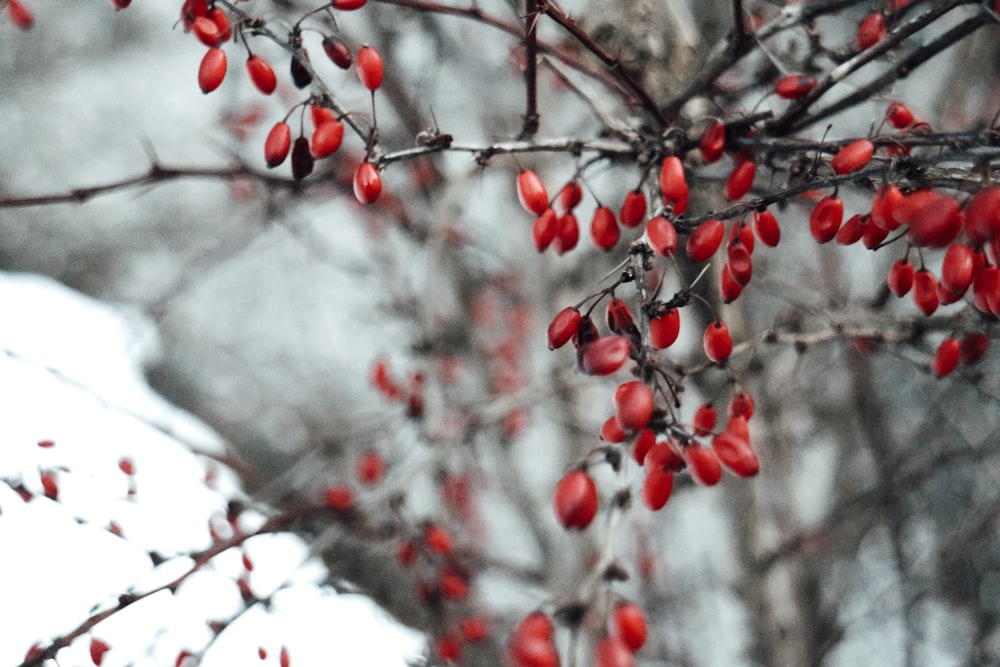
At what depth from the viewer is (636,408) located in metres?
0.60

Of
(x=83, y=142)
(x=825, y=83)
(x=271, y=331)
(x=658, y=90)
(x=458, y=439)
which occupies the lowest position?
(x=458, y=439)

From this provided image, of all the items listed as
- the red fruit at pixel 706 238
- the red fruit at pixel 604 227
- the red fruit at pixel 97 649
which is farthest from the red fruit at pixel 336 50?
the red fruit at pixel 97 649

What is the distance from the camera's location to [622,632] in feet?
2.13

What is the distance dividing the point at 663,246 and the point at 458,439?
37.1 inches

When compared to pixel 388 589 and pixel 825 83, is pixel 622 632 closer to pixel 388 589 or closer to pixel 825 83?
pixel 825 83

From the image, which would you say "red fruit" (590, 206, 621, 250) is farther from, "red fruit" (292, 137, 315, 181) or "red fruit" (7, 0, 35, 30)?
"red fruit" (7, 0, 35, 30)

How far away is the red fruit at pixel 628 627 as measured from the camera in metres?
0.65

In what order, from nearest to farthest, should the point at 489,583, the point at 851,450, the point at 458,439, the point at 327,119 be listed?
1. the point at 327,119
2. the point at 458,439
3. the point at 851,450
4. the point at 489,583

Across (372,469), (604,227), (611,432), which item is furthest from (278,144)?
(372,469)

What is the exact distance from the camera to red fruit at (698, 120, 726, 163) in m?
0.97

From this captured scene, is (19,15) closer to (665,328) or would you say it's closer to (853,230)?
(665,328)

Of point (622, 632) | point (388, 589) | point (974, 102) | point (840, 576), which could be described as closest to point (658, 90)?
point (622, 632)

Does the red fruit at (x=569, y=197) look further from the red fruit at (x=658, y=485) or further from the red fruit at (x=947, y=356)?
the red fruit at (x=947, y=356)

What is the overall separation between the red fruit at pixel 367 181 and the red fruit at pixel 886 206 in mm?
595
